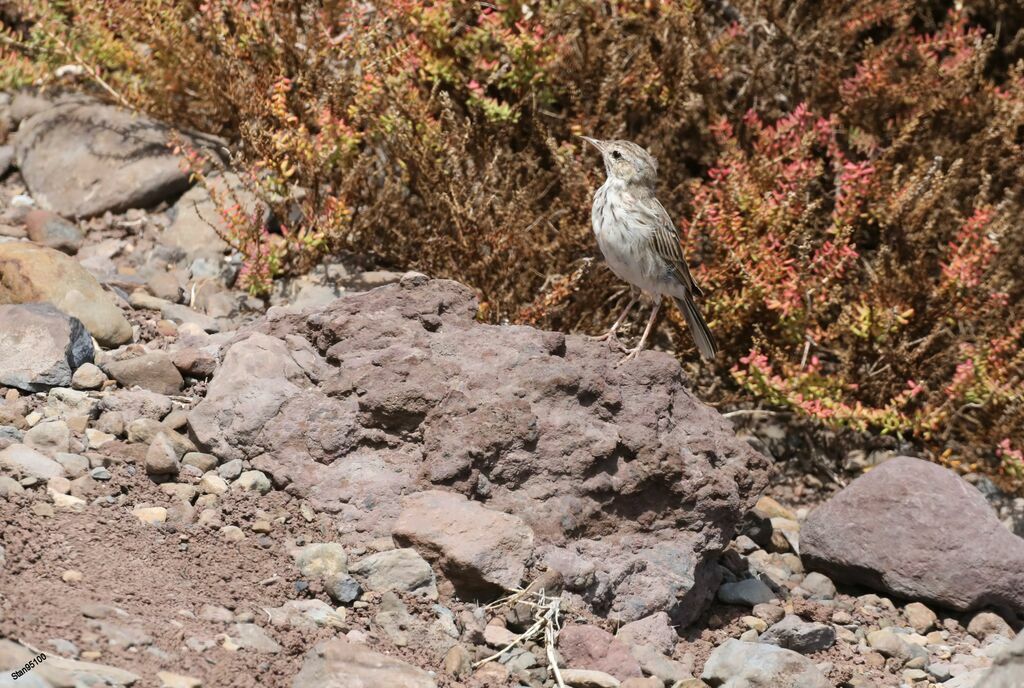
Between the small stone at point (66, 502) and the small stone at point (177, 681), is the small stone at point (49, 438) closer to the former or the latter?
the small stone at point (66, 502)

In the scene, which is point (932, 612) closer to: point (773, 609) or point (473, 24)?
point (773, 609)

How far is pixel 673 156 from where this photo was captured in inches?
286

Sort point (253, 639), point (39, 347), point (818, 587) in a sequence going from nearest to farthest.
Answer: point (253, 639), point (39, 347), point (818, 587)

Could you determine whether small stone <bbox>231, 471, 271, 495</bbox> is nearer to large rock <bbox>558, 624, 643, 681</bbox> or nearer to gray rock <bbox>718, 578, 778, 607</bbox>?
large rock <bbox>558, 624, 643, 681</bbox>

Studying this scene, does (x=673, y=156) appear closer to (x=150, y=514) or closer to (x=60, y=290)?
(x=60, y=290)

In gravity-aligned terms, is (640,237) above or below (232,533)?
above

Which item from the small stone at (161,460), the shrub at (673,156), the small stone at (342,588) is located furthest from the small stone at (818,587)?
the small stone at (161,460)

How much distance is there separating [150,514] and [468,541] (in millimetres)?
1140


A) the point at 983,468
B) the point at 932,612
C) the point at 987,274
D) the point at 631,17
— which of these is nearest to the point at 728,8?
the point at 631,17

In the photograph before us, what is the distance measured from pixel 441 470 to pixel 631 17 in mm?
3491

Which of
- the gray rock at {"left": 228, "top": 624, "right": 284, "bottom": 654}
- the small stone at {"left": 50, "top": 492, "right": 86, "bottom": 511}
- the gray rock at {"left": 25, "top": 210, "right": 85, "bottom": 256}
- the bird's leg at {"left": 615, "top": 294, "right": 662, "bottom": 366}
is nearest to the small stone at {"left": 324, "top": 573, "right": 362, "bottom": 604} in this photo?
the gray rock at {"left": 228, "top": 624, "right": 284, "bottom": 654}

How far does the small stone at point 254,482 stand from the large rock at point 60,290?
1.23 m

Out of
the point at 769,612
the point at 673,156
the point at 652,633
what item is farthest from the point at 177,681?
the point at 673,156

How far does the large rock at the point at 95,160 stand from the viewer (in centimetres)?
688
